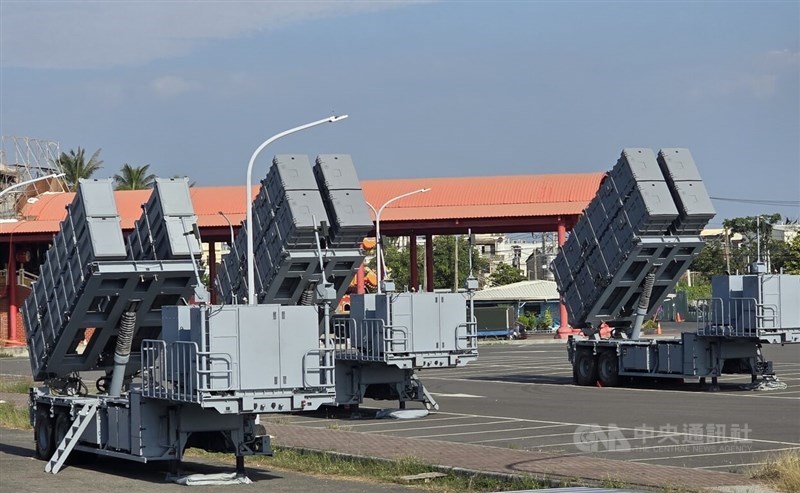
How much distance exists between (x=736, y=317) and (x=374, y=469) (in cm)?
1595

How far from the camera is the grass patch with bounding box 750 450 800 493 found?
50.2 ft

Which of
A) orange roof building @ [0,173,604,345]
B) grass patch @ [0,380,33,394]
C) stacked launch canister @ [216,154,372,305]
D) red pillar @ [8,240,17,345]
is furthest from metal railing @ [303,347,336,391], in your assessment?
red pillar @ [8,240,17,345]

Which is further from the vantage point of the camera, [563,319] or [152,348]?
[563,319]

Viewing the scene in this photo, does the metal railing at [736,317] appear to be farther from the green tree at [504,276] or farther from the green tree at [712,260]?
the green tree at [712,260]

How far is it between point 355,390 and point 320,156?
313 inches

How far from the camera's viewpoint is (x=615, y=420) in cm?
2567

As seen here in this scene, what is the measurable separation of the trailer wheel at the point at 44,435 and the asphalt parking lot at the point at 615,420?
19.9 ft

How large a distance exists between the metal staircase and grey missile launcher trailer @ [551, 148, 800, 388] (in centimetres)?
1759

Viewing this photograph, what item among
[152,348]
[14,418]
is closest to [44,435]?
[152,348]

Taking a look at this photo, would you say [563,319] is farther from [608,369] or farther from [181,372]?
[181,372]

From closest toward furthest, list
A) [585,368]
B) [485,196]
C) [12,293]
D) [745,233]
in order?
[585,368] < [485,196] < [12,293] < [745,233]

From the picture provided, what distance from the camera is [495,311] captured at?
246 feet

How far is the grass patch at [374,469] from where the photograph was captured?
16.6 meters

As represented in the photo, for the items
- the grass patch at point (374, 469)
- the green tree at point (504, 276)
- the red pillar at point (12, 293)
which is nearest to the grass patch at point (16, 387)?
the grass patch at point (374, 469)
